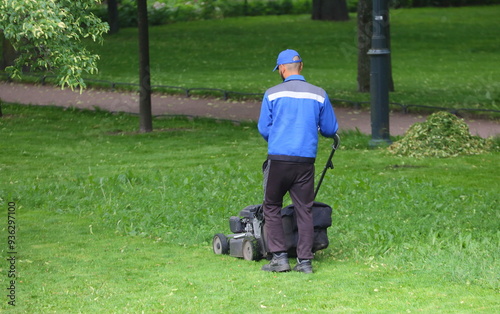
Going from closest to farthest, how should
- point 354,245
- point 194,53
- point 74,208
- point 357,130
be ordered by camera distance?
point 354,245 → point 74,208 → point 357,130 → point 194,53

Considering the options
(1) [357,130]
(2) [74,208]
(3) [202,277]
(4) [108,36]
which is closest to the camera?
(3) [202,277]

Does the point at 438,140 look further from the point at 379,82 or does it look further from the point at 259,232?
the point at 259,232

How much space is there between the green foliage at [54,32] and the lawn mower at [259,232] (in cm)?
190

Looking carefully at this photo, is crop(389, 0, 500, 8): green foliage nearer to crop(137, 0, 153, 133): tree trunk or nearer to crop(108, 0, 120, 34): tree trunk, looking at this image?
crop(108, 0, 120, 34): tree trunk

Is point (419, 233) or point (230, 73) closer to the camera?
point (419, 233)

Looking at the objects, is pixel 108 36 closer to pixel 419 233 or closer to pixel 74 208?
pixel 74 208

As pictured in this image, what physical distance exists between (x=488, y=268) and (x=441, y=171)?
19.5ft

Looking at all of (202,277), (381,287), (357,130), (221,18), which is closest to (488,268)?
(381,287)

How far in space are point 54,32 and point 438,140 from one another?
8.42 metres

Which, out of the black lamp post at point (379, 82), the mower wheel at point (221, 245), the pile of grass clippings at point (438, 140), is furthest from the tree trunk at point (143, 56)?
the mower wheel at point (221, 245)

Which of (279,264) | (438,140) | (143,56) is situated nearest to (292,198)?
(279,264)

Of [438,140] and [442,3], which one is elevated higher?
[442,3]

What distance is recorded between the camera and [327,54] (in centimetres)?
3222

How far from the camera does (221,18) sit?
46.1 meters
